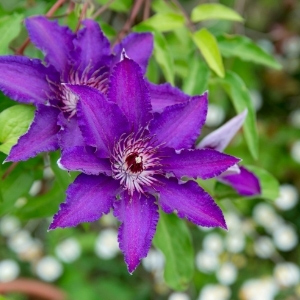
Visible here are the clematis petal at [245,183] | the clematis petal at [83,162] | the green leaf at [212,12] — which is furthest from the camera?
the green leaf at [212,12]

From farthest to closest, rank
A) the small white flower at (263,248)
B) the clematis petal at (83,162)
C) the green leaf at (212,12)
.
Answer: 1. the small white flower at (263,248)
2. the green leaf at (212,12)
3. the clematis petal at (83,162)

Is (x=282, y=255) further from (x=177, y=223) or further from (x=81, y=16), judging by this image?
(x=81, y=16)

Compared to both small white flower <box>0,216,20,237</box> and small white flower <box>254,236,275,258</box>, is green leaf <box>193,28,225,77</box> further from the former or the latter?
small white flower <box>0,216,20,237</box>

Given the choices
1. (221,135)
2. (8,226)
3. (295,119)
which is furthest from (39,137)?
(295,119)

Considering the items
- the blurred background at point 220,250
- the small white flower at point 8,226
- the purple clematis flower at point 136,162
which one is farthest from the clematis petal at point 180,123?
the small white flower at point 8,226

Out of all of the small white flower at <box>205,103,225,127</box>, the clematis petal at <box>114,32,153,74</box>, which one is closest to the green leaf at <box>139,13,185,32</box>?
the clematis petal at <box>114,32,153,74</box>

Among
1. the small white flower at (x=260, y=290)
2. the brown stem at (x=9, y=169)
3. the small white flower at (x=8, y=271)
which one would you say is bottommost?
the small white flower at (x=260, y=290)

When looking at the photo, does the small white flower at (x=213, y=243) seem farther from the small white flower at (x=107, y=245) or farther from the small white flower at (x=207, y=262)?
the small white flower at (x=107, y=245)
